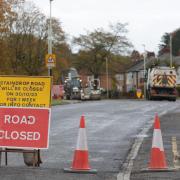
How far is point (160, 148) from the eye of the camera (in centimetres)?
1029

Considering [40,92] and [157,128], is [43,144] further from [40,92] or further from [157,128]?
[157,128]

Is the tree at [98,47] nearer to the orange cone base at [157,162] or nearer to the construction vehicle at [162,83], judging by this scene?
the construction vehicle at [162,83]

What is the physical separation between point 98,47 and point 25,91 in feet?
326

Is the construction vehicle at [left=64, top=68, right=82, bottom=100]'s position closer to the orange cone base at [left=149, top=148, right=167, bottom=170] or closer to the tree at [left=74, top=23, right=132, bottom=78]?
the tree at [left=74, top=23, right=132, bottom=78]

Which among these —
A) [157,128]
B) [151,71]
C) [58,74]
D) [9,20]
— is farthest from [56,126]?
[58,74]

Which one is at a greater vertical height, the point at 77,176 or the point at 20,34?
the point at 20,34

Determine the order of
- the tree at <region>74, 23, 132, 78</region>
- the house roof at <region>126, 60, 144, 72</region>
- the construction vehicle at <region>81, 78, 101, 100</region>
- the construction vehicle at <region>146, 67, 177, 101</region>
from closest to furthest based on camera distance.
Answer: the construction vehicle at <region>146, 67, 177, 101</region> → the construction vehicle at <region>81, 78, 101, 100</region> → the tree at <region>74, 23, 132, 78</region> → the house roof at <region>126, 60, 144, 72</region>

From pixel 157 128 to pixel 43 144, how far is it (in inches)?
80.1

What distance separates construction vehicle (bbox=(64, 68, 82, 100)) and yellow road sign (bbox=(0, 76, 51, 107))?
62.0 m

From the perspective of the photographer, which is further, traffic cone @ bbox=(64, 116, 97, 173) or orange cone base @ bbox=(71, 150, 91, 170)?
orange cone base @ bbox=(71, 150, 91, 170)

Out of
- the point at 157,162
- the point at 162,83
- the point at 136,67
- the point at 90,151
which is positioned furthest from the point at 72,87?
the point at 136,67

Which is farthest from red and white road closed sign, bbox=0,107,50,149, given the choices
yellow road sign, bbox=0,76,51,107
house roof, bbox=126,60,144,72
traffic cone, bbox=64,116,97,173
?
house roof, bbox=126,60,144,72

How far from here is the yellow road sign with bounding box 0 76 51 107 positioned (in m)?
10.0

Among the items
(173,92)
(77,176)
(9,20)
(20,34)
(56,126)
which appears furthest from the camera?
(20,34)
